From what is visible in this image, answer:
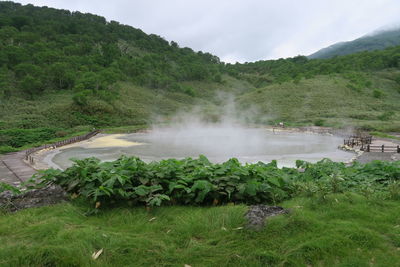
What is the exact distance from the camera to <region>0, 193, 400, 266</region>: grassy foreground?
8.46 ft

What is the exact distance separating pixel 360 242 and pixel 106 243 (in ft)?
8.46

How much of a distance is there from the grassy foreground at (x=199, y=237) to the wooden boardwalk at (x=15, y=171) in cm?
979

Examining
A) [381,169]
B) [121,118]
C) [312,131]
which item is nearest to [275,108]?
[312,131]

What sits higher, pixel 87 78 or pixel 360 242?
pixel 87 78

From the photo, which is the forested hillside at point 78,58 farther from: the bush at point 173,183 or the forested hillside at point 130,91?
the bush at point 173,183

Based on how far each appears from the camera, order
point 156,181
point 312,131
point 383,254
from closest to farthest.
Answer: point 383,254, point 156,181, point 312,131

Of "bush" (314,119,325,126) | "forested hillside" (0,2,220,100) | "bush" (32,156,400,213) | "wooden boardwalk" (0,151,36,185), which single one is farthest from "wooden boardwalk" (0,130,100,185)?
"bush" (314,119,325,126)

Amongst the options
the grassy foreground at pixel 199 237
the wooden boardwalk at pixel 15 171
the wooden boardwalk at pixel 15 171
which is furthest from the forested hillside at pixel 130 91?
the grassy foreground at pixel 199 237

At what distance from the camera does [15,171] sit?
44.3 ft

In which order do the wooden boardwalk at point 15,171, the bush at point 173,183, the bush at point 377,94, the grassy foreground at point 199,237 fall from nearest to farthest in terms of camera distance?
the grassy foreground at point 199,237 → the bush at point 173,183 → the wooden boardwalk at point 15,171 → the bush at point 377,94

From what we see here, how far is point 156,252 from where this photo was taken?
8.89 ft

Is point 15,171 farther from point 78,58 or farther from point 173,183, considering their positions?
point 78,58

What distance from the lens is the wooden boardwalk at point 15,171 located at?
459 inches

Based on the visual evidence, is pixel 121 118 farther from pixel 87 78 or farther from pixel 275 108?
pixel 275 108
